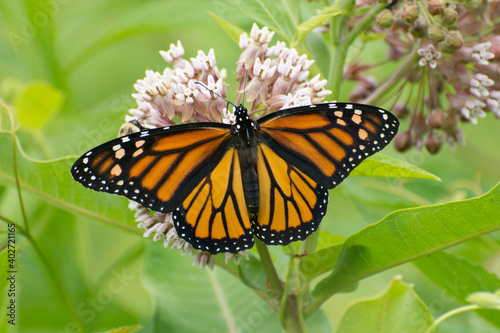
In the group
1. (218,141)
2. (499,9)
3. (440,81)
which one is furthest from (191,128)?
(499,9)

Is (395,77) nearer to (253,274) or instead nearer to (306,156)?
(306,156)

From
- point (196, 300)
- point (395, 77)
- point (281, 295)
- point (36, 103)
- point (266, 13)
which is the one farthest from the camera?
point (36, 103)

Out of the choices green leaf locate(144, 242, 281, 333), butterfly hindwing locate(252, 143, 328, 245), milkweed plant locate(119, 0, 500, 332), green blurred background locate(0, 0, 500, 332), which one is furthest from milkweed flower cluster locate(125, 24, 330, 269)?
green leaf locate(144, 242, 281, 333)

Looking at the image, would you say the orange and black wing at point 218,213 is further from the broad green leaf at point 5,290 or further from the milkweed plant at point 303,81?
the broad green leaf at point 5,290

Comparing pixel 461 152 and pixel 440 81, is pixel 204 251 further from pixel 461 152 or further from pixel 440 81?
pixel 461 152

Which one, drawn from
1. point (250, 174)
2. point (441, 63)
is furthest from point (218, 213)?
point (441, 63)

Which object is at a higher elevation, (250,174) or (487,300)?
(250,174)

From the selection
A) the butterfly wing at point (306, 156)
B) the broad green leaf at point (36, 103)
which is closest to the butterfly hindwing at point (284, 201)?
the butterfly wing at point (306, 156)
